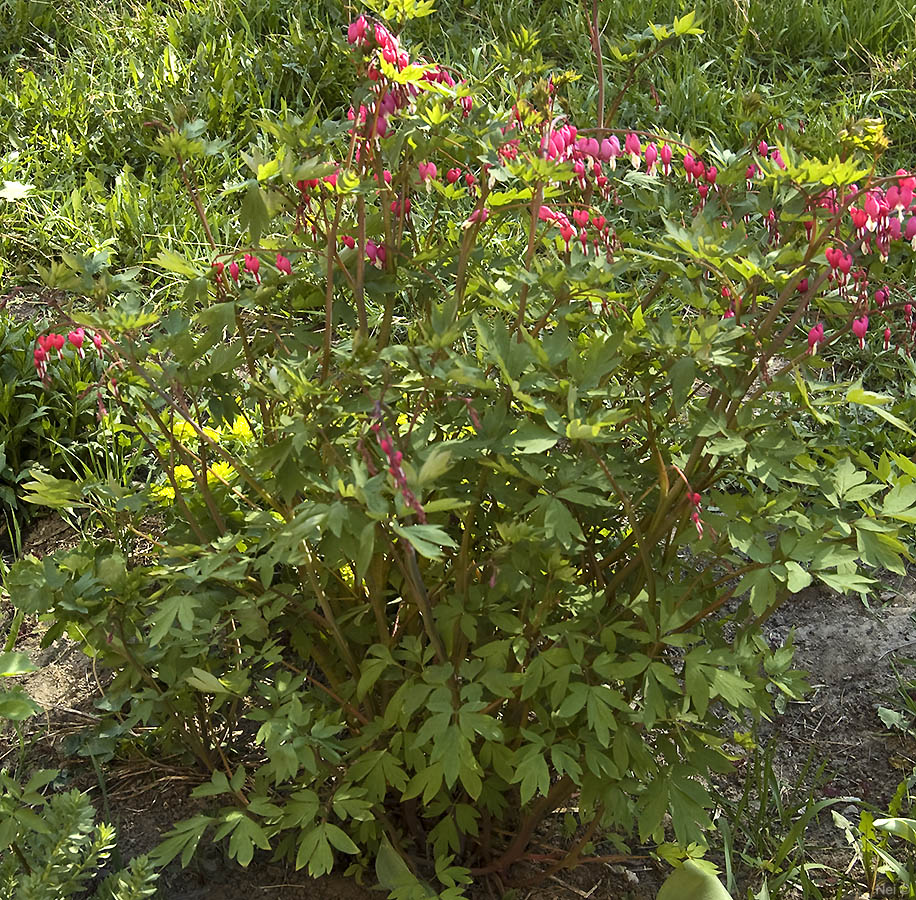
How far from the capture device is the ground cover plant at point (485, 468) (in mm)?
1677

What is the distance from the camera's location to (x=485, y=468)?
1905 mm

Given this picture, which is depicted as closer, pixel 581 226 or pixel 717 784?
pixel 581 226

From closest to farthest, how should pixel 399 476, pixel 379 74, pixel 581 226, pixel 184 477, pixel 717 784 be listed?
pixel 399 476, pixel 379 74, pixel 581 226, pixel 184 477, pixel 717 784

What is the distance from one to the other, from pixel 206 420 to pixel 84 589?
1402mm

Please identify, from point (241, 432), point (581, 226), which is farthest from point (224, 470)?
point (581, 226)

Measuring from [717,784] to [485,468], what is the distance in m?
1.13

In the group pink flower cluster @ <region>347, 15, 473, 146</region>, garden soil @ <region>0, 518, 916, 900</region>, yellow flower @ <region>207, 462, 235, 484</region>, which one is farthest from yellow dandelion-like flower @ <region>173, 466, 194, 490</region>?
A: pink flower cluster @ <region>347, 15, 473, 146</region>

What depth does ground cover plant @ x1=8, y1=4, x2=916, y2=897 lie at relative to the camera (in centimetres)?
168

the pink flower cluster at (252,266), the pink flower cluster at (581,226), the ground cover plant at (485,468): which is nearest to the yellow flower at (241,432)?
the ground cover plant at (485,468)

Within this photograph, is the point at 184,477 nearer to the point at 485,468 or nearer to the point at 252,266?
the point at 252,266

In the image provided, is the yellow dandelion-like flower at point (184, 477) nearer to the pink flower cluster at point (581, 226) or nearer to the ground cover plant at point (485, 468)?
the ground cover plant at point (485, 468)

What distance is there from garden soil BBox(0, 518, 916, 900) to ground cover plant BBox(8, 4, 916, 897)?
0.19 metres

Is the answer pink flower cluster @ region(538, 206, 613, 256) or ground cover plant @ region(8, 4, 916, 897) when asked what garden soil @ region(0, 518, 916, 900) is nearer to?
ground cover plant @ region(8, 4, 916, 897)

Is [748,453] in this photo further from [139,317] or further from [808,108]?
[808,108]
